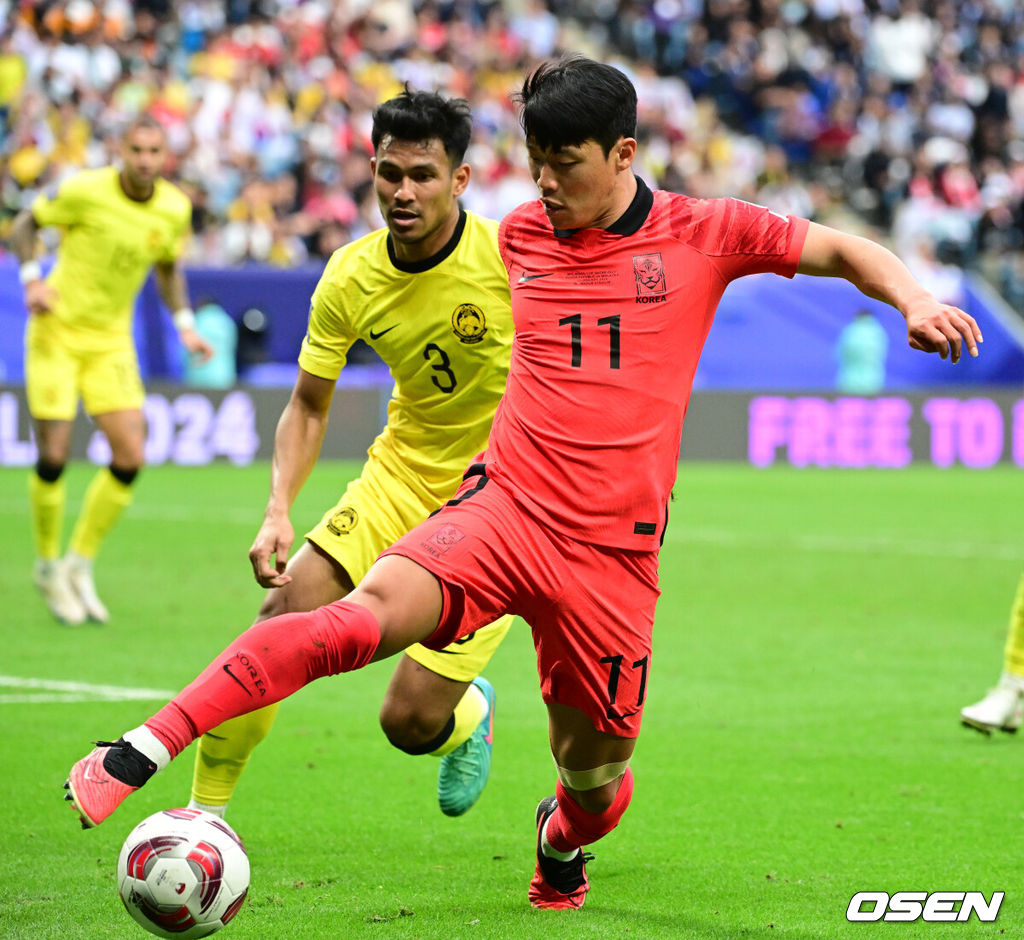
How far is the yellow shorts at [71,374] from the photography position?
9414 mm

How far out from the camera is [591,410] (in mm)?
4090

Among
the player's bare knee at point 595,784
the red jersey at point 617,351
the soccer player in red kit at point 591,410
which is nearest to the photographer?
the soccer player in red kit at point 591,410

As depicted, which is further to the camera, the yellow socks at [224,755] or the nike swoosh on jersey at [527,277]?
the yellow socks at [224,755]

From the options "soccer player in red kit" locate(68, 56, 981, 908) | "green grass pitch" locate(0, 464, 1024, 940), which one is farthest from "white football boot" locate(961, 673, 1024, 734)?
"soccer player in red kit" locate(68, 56, 981, 908)

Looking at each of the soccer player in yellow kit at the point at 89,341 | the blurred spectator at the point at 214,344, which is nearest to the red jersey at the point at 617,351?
the soccer player in yellow kit at the point at 89,341

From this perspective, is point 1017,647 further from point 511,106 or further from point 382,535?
point 511,106

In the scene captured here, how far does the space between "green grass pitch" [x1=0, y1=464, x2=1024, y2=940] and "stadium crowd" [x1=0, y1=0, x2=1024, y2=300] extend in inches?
350

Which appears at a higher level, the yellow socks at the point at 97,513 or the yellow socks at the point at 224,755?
the yellow socks at the point at 224,755

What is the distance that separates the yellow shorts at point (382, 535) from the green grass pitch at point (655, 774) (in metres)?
0.61

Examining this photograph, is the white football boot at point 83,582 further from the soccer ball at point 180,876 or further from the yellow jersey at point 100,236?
the soccer ball at point 180,876

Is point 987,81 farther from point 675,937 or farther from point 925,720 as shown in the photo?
point 675,937

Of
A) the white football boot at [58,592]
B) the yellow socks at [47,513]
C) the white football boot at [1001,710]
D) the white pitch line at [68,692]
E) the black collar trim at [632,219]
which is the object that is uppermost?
the black collar trim at [632,219]

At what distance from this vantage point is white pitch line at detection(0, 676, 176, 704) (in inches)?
285

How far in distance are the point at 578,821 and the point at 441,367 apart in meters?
1.54
